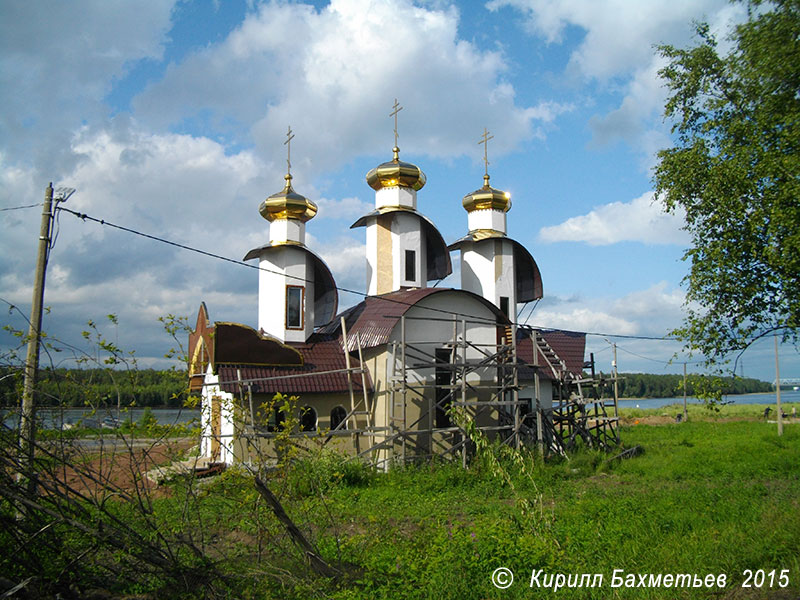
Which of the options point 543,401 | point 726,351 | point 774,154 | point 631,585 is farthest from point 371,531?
point 543,401

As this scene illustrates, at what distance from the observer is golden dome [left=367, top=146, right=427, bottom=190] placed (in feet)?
60.4

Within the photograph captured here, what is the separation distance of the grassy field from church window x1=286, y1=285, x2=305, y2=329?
5348mm

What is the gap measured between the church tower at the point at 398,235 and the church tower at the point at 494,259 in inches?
73.0

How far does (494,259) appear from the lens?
20.1 meters

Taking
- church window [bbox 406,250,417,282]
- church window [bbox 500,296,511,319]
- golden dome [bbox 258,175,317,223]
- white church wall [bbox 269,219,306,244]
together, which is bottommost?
church window [bbox 500,296,511,319]

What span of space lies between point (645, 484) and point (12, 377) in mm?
11319

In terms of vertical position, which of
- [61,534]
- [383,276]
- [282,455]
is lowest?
[61,534]

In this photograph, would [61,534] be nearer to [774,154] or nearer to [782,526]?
[782,526]

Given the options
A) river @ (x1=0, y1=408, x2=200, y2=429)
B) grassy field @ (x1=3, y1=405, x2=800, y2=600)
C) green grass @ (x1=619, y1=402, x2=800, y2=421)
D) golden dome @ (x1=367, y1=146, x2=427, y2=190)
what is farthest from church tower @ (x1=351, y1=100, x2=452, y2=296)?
green grass @ (x1=619, y1=402, x2=800, y2=421)

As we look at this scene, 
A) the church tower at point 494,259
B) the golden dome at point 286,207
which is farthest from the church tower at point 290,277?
the church tower at point 494,259

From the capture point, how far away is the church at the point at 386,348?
14.3 m

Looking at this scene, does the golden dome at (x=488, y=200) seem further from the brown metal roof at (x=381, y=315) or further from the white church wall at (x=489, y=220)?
the brown metal roof at (x=381, y=315)

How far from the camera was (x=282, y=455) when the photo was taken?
18.9 ft

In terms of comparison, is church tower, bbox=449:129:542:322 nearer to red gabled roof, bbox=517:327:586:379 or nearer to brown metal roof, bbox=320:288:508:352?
red gabled roof, bbox=517:327:586:379
